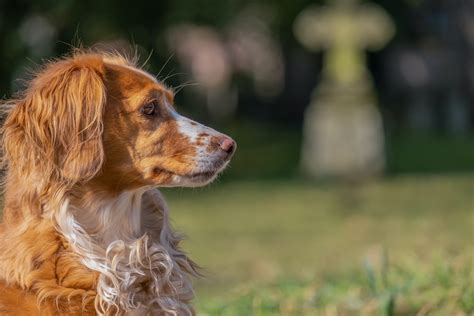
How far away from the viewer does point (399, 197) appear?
17.5 meters

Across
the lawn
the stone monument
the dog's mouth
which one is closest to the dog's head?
the dog's mouth

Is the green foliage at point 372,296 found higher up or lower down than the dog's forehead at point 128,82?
lower down

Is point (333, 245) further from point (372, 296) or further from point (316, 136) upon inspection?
point (316, 136)

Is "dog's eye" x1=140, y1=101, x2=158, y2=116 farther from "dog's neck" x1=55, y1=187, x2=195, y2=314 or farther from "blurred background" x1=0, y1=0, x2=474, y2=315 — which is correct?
"blurred background" x1=0, y1=0, x2=474, y2=315

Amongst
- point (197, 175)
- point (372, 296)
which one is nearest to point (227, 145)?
point (197, 175)

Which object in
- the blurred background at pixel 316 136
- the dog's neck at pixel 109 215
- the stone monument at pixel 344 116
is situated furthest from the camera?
the stone monument at pixel 344 116

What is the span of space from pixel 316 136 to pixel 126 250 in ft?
53.0

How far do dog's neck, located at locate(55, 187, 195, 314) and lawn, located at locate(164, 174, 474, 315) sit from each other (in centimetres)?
168

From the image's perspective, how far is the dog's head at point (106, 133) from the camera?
5.03 metres

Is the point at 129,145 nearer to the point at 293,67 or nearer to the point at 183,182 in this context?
the point at 183,182

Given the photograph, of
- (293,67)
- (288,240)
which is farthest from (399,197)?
(293,67)

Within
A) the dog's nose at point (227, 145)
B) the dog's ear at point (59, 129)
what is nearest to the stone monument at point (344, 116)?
the dog's nose at point (227, 145)

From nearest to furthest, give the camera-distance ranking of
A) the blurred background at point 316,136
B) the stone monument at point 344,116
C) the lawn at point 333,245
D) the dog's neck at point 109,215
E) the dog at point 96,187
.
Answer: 1. the dog at point 96,187
2. the dog's neck at point 109,215
3. the lawn at point 333,245
4. the blurred background at point 316,136
5. the stone monument at point 344,116

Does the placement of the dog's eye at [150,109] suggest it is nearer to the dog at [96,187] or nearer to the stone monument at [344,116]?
the dog at [96,187]
